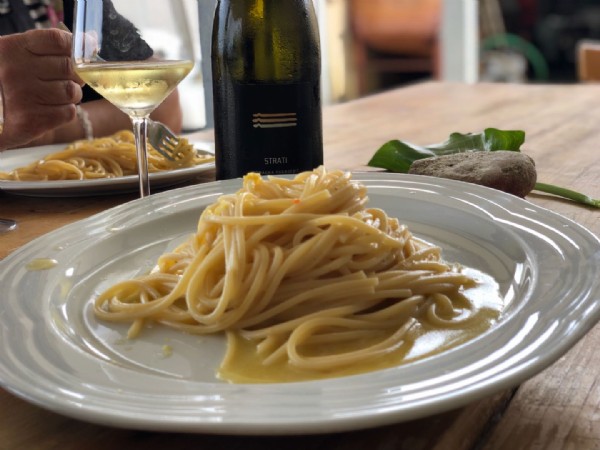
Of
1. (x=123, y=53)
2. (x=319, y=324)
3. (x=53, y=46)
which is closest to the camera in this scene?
(x=319, y=324)

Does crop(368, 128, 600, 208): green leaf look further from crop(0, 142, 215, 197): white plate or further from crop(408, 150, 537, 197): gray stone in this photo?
crop(0, 142, 215, 197): white plate

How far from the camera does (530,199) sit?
3.85ft

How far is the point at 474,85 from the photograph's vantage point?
256 centimetres

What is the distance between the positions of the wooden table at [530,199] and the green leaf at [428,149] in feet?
0.34

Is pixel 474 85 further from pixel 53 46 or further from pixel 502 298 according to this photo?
pixel 502 298

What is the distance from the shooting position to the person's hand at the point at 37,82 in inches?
53.8

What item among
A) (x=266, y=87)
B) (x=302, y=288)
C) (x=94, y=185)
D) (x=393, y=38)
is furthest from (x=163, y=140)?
(x=393, y=38)

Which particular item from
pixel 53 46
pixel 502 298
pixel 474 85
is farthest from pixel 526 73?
pixel 502 298

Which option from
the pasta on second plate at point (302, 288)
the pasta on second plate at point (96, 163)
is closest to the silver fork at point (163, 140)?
the pasta on second plate at point (96, 163)

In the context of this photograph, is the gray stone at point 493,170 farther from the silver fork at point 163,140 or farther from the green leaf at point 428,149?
the silver fork at point 163,140

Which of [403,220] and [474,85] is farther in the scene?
[474,85]

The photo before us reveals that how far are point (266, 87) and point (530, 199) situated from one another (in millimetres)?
414

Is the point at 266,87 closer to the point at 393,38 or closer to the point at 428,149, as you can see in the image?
the point at 428,149

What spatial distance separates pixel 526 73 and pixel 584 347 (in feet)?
21.8
